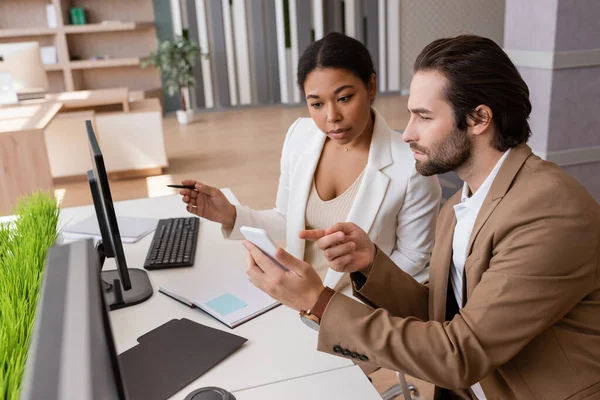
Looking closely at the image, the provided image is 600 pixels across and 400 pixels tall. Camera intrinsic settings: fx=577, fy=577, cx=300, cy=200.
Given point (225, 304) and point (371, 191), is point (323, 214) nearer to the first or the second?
point (371, 191)

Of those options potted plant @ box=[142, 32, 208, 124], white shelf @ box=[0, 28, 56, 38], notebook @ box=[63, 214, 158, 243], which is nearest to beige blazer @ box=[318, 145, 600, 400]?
notebook @ box=[63, 214, 158, 243]

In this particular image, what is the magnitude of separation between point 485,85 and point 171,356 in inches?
33.7

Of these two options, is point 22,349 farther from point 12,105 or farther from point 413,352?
point 12,105

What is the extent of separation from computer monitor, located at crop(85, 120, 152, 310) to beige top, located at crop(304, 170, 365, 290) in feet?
1.79

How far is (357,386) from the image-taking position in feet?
3.73

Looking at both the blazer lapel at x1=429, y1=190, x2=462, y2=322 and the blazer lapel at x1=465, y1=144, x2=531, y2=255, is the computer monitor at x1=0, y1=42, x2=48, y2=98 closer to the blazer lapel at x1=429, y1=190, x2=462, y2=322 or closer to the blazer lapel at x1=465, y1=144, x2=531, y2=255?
the blazer lapel at x1=429, y1=190, x2=462, y2=322

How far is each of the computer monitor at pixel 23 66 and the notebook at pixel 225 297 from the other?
3.88 m

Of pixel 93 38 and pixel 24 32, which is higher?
pixel 24 32

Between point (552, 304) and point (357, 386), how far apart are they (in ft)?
1.30

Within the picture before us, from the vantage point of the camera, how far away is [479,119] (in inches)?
45.5

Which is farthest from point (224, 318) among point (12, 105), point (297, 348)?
point (12, 105)

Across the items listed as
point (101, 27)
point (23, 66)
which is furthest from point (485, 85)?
point (101, 27)

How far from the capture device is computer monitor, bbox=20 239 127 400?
432 mm

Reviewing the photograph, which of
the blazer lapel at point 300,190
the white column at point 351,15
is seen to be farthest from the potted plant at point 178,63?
the blazer lapel at point 300,190
